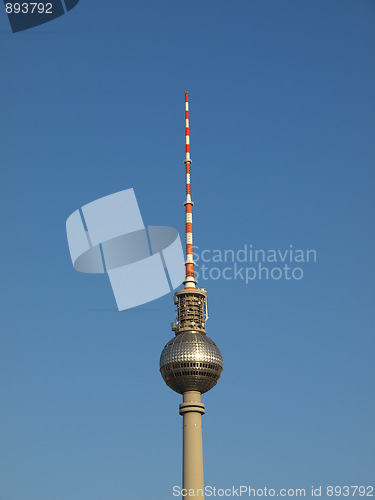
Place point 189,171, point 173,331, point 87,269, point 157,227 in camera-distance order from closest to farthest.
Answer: point 87,269 → point 157,227 → point 173,331 → point 189,171

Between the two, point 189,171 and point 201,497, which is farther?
point 189,171

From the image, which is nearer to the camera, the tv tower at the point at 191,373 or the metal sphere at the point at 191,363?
the tv tower at the point at 191,373

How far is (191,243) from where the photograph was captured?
191250 mm

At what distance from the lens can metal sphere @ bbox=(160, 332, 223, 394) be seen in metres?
177

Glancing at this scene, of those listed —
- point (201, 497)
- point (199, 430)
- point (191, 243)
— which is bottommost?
point (201, 497)

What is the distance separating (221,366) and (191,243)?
88.2 ft

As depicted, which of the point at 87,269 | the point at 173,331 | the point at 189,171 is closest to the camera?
the point at 87,269

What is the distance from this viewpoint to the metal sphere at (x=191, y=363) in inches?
6959

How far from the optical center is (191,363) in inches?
6949

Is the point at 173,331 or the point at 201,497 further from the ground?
the point at 173,331

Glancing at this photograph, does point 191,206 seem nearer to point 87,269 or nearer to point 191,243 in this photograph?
point 191,243

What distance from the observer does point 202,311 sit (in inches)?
7367

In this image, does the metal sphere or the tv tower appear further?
the metal sphere

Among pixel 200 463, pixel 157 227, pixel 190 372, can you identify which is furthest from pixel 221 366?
pixel 157 227
